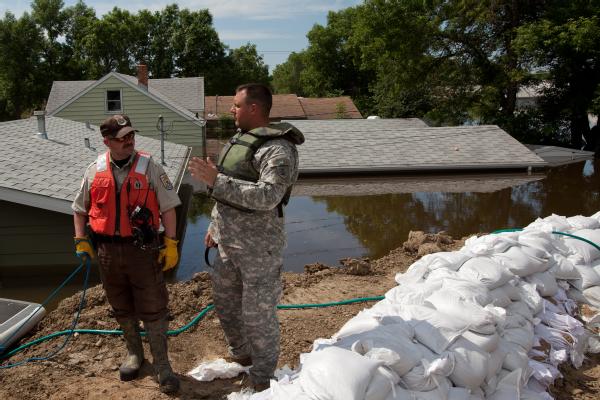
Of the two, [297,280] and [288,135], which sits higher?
[288,135]

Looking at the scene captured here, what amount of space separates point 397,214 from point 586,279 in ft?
19.4

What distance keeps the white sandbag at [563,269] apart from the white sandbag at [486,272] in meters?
0.83

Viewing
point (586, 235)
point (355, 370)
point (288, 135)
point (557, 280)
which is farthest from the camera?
point (586, 235)

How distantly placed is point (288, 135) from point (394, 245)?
18.4ft

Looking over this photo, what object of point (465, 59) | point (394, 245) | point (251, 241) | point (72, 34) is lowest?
point (394, 245)

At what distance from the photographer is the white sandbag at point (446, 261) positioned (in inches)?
141

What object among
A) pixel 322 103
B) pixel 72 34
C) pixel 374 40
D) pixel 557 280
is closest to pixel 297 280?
pixel 557 280

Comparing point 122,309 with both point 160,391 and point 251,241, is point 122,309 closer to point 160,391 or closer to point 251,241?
point 160,391

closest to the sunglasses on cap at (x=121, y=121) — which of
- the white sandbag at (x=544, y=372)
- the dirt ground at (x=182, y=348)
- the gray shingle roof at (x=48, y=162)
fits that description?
the dirt ground at (x=182, y=348)

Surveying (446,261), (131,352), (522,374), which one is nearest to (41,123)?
(131,352)

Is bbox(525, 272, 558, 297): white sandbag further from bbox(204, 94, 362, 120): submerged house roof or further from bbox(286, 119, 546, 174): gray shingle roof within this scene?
bbox(204, 94, 362, 120): submerged house roof

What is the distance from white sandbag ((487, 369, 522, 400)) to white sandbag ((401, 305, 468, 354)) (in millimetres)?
394

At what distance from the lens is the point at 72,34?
116 feet

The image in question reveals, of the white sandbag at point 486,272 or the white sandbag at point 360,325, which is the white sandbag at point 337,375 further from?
the white sandbag at point 486,272
